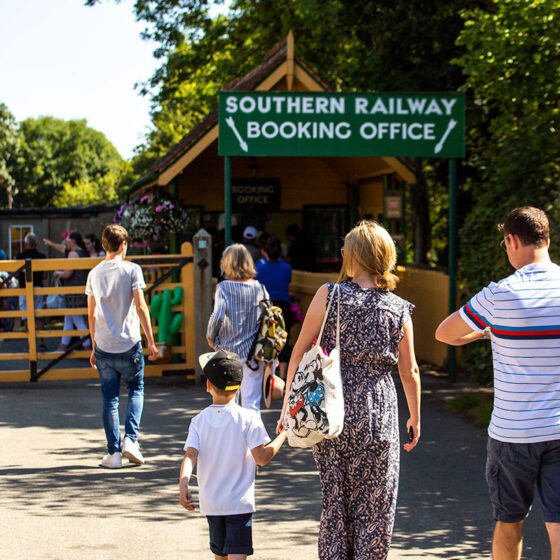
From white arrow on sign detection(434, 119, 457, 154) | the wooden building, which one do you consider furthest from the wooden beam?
white arrow on sign detection(434, 119, 457, 154)

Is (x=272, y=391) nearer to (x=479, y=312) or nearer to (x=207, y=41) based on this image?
(x=479, y=312)

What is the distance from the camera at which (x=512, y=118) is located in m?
10.8

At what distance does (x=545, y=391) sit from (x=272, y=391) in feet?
8.65

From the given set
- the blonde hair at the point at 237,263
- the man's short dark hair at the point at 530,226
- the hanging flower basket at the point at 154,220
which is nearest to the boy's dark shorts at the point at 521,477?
the man's short dark hair at the point at 530,226

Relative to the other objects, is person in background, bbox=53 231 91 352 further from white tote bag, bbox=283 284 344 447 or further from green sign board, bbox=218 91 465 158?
white tote bag, bbox=283 284 344 447

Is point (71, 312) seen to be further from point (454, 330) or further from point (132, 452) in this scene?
point (454, 330)

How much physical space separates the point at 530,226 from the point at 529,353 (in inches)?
22.9

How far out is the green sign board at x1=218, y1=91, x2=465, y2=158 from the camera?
32.7 ft

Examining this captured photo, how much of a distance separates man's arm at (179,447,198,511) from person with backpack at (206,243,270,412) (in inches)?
90.9

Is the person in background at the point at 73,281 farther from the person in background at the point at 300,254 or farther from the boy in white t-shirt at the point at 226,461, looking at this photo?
the boy in white t-shirt at the point at 226,461

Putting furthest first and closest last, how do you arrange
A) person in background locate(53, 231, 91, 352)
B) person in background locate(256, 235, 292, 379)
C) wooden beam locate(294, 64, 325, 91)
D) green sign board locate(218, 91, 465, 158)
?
1. wooden beam locate(294, 64, 325, 91)
2. person in background locate(53, 231, 91, 352)
3. green sign board locate(218, 91, 465, 158)
4. person in background locate(256, 235, 292, 379)

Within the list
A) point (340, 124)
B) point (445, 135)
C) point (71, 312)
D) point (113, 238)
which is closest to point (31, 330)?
point (71, 312)

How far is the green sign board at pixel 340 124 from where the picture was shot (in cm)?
997

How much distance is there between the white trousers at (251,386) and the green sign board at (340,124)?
13.9ft
